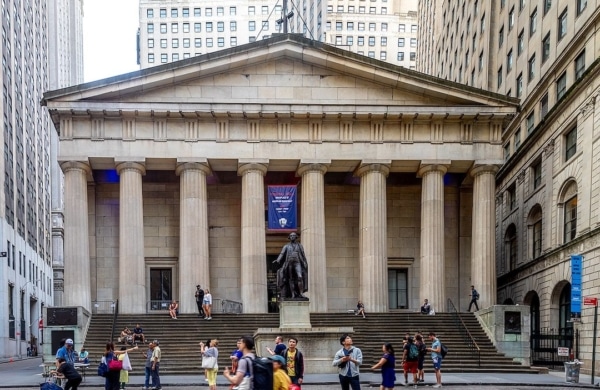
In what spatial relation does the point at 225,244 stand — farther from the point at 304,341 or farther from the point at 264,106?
the point at 304,341

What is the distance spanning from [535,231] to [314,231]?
14.5 metres

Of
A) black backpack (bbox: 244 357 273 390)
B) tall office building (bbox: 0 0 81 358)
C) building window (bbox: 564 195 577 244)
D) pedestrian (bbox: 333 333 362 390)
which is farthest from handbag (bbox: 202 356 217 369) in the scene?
tall office building (bbox: 0 0 81 358)

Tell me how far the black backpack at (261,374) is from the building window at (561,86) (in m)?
31.1

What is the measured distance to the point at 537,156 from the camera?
4178 centimetres

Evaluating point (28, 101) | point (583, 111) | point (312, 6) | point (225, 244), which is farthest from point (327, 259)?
point (312, 6)

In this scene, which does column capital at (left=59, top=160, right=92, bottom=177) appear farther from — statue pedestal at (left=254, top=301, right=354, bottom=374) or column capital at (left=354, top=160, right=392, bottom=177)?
statue pedestal at (left=254, top=301, right=354, bottom=374)

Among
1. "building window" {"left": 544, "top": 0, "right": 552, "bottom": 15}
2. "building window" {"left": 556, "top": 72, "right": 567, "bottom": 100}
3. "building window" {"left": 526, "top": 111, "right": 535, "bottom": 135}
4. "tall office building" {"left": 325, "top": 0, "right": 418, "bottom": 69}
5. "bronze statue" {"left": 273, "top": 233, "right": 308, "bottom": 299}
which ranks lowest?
"bronze statue" {"left": 273, "top": 233, "right": 308, "bottom": 299}

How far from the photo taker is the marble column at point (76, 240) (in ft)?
119

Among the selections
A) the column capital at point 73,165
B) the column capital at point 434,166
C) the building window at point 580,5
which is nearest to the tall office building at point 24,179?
the column capital at point 73,165

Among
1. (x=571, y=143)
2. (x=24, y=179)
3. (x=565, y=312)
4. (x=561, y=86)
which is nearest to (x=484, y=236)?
(x=565, y=312)

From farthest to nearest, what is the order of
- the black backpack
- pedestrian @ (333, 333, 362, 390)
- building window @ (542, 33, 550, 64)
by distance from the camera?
building window @ (542, 33, 550, 64) < pedestrian @ (333, 333, 362, 390) < the black backpack

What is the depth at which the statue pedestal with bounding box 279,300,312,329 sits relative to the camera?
2583cm

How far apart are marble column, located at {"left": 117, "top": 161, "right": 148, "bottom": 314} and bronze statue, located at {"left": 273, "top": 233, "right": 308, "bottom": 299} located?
13.1 metres

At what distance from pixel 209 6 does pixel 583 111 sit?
106m
